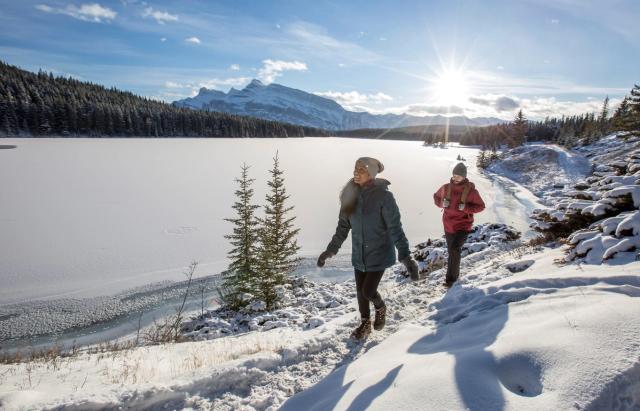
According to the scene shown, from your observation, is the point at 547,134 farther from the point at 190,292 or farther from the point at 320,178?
the point at 190,292

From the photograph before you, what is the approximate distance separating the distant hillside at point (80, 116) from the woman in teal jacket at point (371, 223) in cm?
9126

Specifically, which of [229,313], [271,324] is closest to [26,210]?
[229,313]

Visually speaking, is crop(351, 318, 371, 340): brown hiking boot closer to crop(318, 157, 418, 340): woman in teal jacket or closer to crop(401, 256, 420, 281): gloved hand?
crop(318, 157, 418, 340): woman in teal jacket

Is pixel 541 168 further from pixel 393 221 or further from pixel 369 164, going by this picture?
pixel 369 164

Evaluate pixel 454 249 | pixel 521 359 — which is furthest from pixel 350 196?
pixel 454 249

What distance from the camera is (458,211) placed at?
655 cm

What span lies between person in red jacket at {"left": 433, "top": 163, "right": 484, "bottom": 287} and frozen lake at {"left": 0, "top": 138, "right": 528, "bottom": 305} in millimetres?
10302

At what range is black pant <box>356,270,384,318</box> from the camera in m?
4.67

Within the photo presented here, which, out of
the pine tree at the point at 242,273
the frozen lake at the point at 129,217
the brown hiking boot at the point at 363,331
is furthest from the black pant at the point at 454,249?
the frozen lake at the point at 129,217

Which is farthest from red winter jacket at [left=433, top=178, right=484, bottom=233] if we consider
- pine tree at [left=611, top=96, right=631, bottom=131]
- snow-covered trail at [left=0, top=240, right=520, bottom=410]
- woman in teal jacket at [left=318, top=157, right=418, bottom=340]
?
pine tree at [left=611, top=96, right=631, bottom=131]

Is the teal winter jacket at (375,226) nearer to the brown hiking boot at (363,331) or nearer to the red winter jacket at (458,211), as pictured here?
the brown hiking boot at (363,331)

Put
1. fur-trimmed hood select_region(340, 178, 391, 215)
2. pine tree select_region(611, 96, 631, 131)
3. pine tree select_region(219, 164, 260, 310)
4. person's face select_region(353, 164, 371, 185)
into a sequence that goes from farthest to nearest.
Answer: pine tree select_region(611, 96, 631, 131) → pine tree select_region(219, 164, 260, 310) → fur-trimmed hood select_region(340, 178, 391, 215) → person's face select_region(353, 164, 371, 185)

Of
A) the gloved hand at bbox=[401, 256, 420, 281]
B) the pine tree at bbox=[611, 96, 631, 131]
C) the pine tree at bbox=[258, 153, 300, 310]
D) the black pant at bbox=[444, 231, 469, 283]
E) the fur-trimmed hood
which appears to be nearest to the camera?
the fur-trimmed hood

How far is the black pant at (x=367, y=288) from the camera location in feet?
15.3
